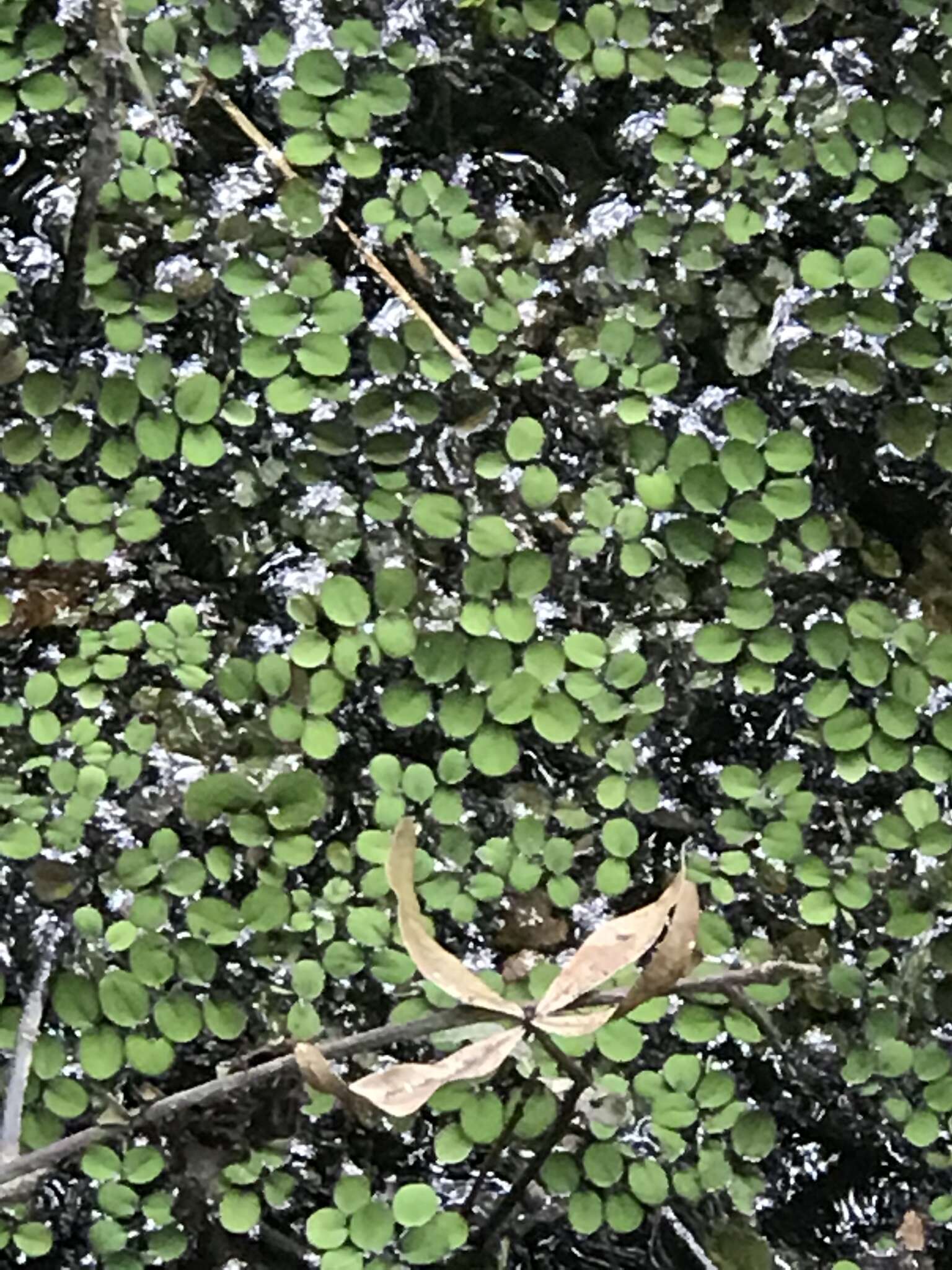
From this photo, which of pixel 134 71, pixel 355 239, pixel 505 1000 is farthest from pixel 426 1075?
pixel 134 71

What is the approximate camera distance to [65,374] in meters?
1.01

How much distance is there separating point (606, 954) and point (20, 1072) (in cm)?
Answer: 45

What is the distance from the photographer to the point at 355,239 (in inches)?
40.0

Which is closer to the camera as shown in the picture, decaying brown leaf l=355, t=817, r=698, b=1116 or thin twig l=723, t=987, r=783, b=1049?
decaying brown leaf l=355, t=817, r=698, b=1116

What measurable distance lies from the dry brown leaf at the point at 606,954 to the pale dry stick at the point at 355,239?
440mm

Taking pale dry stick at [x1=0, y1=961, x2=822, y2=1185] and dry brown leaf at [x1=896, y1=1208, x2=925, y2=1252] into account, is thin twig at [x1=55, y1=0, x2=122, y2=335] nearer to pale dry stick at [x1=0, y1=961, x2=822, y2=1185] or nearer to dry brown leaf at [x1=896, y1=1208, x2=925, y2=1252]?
pale dry stick at [x1=0, y1=961, x2=822, y2=1185]

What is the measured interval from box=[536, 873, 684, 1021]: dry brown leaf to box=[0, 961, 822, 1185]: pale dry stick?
0.29ft

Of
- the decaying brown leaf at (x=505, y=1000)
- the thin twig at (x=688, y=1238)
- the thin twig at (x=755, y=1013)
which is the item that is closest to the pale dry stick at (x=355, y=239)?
the decaying brown leaf at (x=505, y=1000)

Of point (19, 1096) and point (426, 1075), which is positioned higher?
point (426, 1075)

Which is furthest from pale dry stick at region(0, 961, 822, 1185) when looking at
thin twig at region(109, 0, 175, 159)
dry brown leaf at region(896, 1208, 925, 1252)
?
thin twig at region(109, 0, 175, 159)

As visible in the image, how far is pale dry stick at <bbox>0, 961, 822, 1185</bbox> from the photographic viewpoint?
3.14 feet

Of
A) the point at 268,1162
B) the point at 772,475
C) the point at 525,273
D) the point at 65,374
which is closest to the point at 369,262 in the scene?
the point at 525,273

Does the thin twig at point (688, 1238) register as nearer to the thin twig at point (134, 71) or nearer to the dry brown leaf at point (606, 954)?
the dry brown leaf at point (606, 954)

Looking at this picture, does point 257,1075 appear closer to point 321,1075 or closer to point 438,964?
point 321,1075
